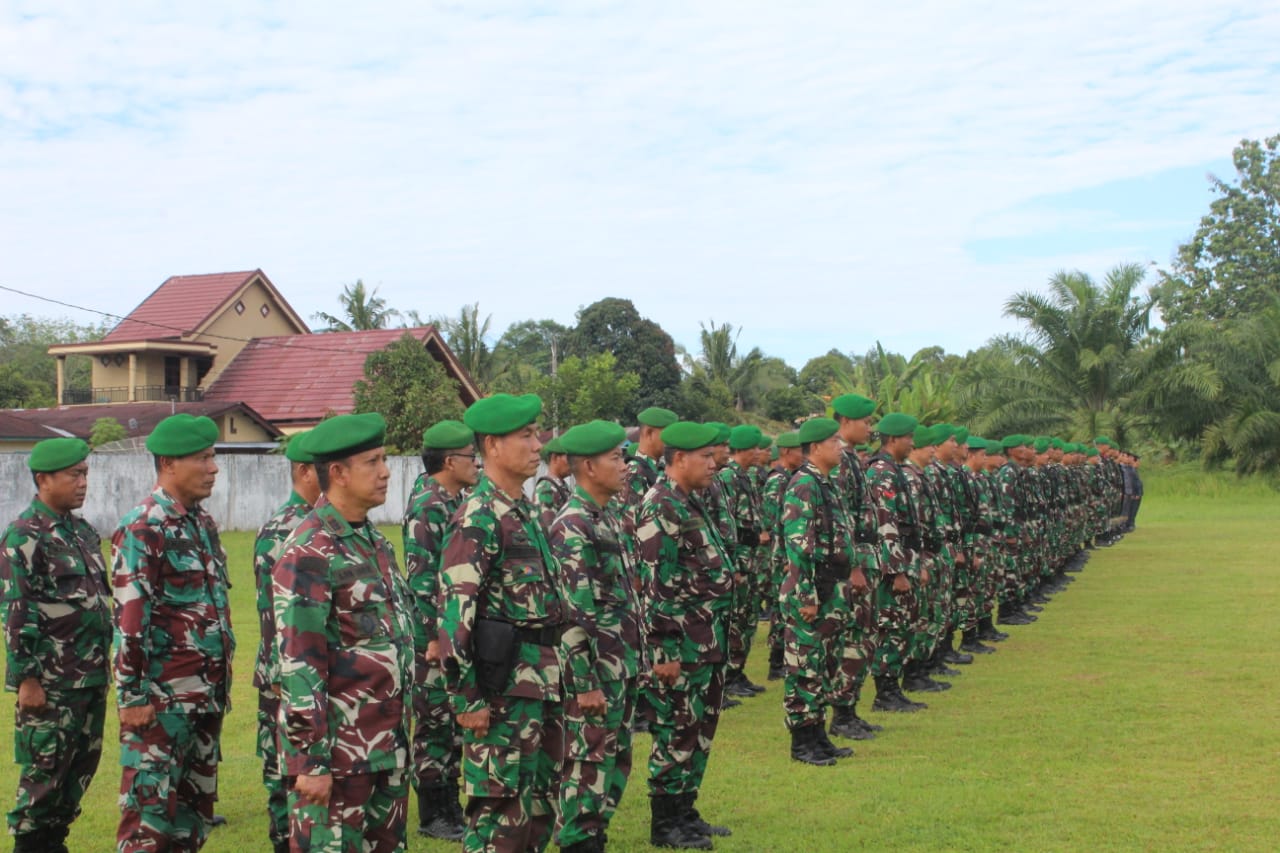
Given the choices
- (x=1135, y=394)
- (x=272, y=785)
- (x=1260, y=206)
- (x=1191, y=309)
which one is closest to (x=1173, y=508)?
(x=1135, y=394)

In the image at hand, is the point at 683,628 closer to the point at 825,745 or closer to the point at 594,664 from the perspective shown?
the point at 594,664

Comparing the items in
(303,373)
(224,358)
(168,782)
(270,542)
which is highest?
(224,358)

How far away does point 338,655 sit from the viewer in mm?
3775

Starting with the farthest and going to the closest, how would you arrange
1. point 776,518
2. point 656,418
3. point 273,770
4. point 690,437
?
point 776,518 < point 656,418 < point 690,437 < point 273,770

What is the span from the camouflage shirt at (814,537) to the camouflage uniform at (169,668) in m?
3.41

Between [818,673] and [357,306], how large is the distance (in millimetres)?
40963

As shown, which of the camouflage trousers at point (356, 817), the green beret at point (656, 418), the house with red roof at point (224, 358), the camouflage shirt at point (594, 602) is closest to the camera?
the camouflage trousers at point (356, 817)

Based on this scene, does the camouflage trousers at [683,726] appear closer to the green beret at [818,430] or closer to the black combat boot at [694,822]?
the black combat boot at [694,822]

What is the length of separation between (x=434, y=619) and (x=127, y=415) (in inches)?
1175

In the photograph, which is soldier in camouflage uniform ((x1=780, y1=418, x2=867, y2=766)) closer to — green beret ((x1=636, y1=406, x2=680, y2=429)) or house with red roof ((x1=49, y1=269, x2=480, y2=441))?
green beret ((x1=636, y1=406, x2=680, y2=429))

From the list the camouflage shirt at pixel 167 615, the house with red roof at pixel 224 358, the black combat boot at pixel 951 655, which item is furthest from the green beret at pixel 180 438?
the house with red roof at pixel 224 358

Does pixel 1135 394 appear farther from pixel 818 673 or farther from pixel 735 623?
pixel 818 673

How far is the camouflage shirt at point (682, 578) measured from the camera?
6.04m

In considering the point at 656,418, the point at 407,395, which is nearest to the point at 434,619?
the point at 656,418
